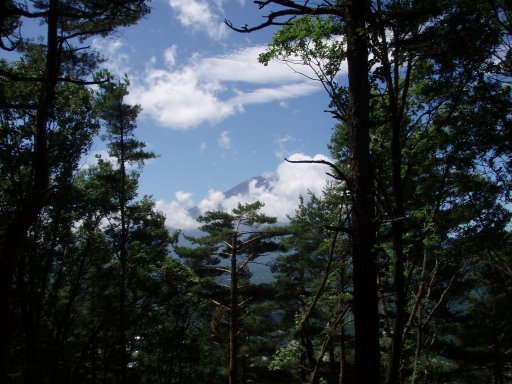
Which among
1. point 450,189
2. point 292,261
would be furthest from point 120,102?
point 450,189

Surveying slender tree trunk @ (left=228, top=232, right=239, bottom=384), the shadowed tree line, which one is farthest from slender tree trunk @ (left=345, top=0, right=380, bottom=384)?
slender tree trunk @ (left=228, top=232, right=239, bottom=384)

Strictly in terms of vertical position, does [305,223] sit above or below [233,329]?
above

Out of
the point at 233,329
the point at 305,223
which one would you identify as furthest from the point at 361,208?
the point at 305,223

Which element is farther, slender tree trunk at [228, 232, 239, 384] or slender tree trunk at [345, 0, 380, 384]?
slender tree trunk at [228, 232, 239, 384]

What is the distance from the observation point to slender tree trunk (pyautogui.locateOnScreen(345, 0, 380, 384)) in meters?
3.54

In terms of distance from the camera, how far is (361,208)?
12.3ft

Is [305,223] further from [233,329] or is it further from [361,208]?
[361,208]

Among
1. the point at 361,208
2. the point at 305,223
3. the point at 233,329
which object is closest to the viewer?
the point at 361,208

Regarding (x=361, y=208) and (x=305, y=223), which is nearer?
(x=361, y=208)

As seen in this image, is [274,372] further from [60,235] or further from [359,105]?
[359,105]

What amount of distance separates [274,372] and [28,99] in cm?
2065

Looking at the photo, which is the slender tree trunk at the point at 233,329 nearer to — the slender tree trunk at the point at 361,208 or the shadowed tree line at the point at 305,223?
the shadowed tree line at the point at 305,223

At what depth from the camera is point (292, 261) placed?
76.6ft

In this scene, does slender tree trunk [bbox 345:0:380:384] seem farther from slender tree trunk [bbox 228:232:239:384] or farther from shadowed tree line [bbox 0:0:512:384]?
slender tree trunk [bbox 228:232:239:384]
